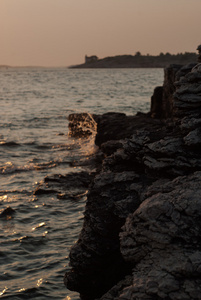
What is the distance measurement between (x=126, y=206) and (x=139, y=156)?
1.04m

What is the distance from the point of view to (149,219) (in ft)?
21.7

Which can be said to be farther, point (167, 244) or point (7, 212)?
point (7, 212)

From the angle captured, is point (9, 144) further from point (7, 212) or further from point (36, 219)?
point (36, 219)

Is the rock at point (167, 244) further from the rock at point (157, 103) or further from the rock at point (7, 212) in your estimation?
the rock at point (157, 103)

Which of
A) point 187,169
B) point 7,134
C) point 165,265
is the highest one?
point 187,169

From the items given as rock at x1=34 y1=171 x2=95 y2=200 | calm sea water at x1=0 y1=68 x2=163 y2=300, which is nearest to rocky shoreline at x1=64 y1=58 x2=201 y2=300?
calm sea water at x1=0 y1=68 x2=163 y2=300

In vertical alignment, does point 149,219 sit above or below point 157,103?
below

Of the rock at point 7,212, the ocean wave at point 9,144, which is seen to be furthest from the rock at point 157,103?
the rock at point 7,212

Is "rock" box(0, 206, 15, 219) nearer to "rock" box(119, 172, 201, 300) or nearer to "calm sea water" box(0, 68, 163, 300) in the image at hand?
"calm sea water" box(0, 68, 163, 300)

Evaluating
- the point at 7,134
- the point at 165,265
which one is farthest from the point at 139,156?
the point at 7,134

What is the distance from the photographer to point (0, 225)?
13461 mm

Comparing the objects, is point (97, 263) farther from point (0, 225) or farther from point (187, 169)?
point (0, 225)

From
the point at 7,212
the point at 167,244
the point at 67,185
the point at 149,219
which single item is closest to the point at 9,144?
the point at 67,185

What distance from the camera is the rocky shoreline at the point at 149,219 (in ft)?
20.1
